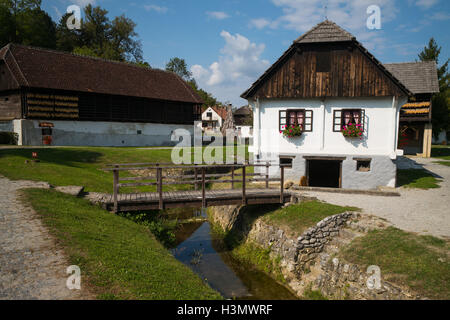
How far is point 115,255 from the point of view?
7.38 meters

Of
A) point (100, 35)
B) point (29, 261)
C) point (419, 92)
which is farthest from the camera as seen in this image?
point (100, 35)

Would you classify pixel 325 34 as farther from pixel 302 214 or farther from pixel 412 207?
pixel 302 214

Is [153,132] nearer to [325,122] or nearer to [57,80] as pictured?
[57,80]

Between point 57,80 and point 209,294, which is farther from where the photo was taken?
point 57,80

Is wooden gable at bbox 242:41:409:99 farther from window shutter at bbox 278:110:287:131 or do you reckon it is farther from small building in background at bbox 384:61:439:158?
small building in background at bbox 384:61:439:158

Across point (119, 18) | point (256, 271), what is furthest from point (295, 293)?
point (119, 18)

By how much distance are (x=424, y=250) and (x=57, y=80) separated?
1278 inches

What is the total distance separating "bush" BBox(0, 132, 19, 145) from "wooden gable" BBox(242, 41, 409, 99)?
21.8 meters

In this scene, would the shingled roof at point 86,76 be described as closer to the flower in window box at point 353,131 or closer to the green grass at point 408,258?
the flower in window box at point 353,131

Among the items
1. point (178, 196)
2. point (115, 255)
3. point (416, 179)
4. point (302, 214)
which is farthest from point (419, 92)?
point (115, 255)

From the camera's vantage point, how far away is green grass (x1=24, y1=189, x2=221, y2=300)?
239 inches

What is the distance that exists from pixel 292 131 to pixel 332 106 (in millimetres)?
2684

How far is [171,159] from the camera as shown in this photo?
83.8 ft

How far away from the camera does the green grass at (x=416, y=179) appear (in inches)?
675
